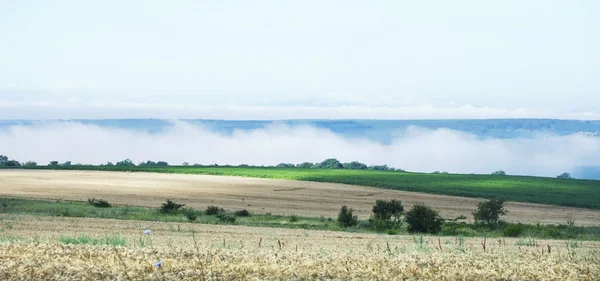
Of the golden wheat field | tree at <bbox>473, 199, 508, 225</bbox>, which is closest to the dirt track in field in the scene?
tree at <bbox>473, 199, 508, 225</bbox>

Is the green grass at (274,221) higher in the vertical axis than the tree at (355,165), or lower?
lower

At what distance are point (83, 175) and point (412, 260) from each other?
8765 centimetres

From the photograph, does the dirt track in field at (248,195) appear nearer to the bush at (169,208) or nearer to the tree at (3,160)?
the bush at (169,208)

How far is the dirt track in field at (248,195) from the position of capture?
60438mm

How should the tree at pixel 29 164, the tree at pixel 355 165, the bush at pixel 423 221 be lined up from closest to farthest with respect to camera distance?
the bush at pixel 423 221, the tree at pixel 29 164, the tree at pixel 355 165

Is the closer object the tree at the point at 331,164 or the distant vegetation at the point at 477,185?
the distant vegetation at the point at 477,185

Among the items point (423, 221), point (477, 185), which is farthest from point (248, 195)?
point (477, 185)

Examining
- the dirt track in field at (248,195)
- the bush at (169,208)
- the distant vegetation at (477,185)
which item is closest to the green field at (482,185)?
the distant vegetation at (477,185)

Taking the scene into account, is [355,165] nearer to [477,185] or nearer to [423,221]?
[477,185]

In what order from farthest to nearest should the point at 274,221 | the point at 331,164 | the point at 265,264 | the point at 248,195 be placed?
the point at 331,164, the point at 248,195, the point at 274,221, the point at 265,264

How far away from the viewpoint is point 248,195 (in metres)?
73.7

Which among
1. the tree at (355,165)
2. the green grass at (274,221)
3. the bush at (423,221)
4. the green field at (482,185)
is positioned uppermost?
the tree at (355,165)

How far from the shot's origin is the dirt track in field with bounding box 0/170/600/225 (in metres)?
60.4

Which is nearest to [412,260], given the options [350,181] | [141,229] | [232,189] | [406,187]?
[141,229]
